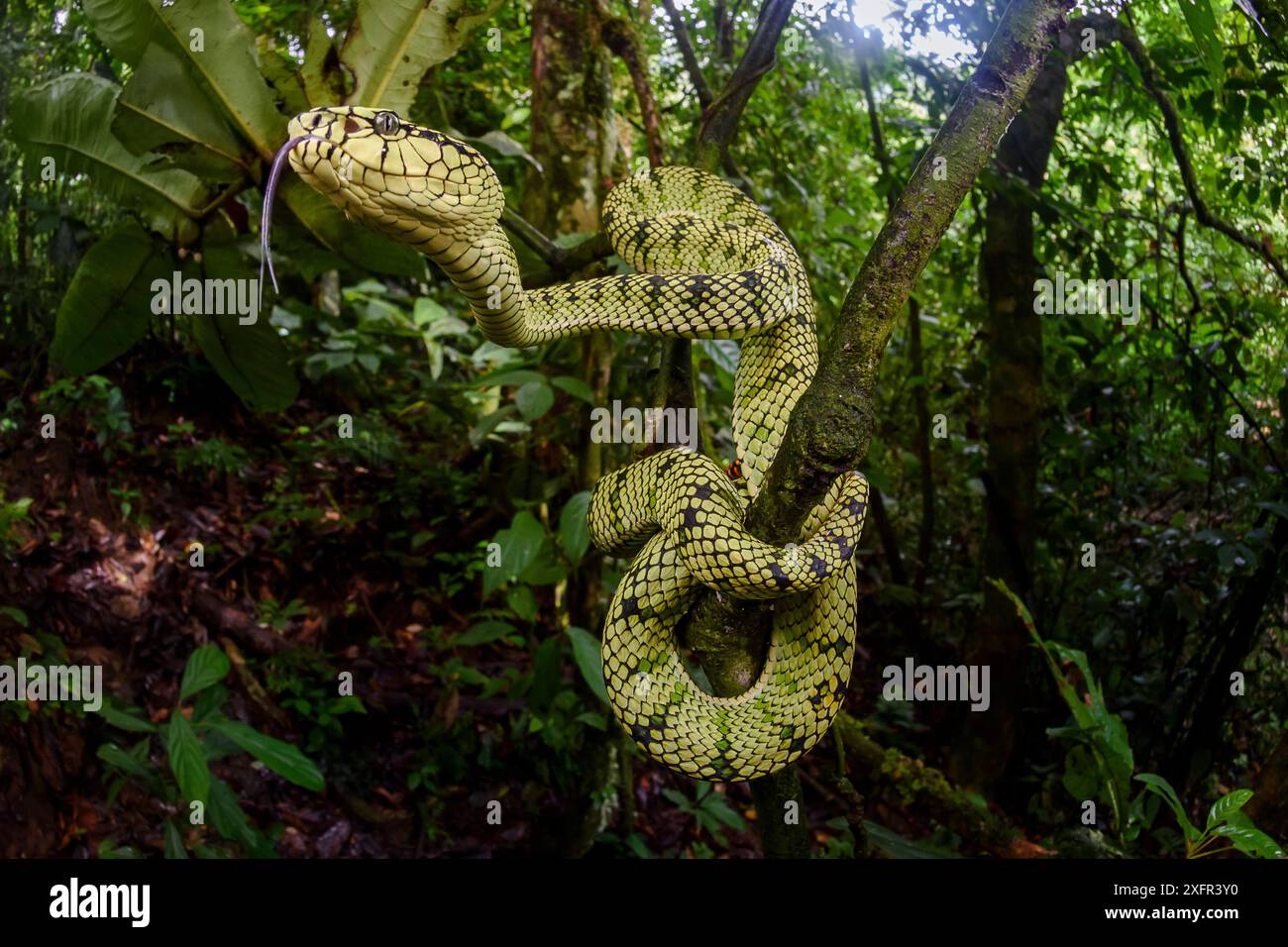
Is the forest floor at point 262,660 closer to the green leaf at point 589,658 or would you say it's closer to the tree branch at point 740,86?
the green leaf at point 589,658

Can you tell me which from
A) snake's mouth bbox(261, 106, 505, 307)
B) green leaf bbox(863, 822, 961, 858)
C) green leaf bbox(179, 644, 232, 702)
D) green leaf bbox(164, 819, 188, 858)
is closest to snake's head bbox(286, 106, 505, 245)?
snake's mouth bbox(261, 106, 505, 307)

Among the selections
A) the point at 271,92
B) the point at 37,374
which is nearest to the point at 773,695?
the point at 271,92

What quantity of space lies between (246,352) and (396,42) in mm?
1054

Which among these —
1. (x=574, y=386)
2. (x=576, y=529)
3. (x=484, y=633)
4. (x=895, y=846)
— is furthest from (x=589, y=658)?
(x=895, y=846)

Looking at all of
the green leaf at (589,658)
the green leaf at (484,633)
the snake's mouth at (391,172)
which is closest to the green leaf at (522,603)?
the green leaf at (484,633)

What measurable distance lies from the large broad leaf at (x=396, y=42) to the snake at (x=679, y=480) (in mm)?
358

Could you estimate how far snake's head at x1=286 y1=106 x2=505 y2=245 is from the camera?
126 cm

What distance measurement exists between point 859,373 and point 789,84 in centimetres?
391

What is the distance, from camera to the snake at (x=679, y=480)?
1269mm

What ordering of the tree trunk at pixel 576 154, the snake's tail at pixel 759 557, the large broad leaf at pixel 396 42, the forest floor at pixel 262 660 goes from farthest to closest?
the tree trunk at pixel 576 154 → the forest floor at pixel 262 660 → the large broad leaf at pixel 396 42 → the snake's tail at pixel 759 557

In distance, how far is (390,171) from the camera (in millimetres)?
1273

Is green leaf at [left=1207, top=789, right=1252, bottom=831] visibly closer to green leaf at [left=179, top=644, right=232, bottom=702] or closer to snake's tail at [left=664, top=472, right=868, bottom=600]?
snake's tail at [left=664, top=472, right=868, bottom=600]

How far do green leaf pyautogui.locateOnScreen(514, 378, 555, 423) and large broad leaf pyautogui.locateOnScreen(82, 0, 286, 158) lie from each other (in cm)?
108

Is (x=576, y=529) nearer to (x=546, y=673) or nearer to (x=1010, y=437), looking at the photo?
(x=546, y=673)
